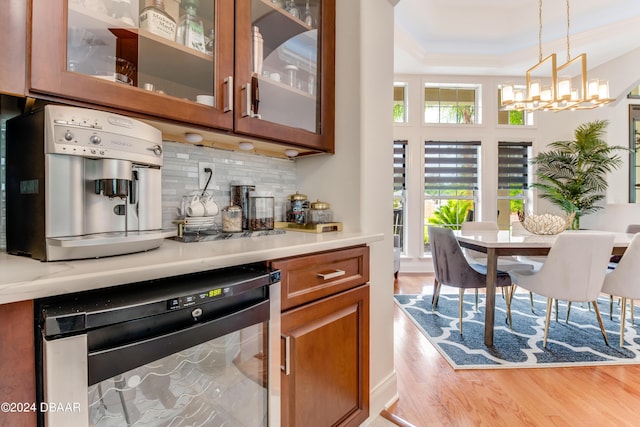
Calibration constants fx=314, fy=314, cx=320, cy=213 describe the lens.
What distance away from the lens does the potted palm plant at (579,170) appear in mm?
4402

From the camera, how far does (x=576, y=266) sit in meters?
2.20

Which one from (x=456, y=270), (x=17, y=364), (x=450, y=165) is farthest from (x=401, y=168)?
(x=17, y=364)

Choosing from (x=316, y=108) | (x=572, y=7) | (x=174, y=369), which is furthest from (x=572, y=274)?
(x=572, y=7)

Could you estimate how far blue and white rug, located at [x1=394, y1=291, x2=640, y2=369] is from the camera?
213 centimetres

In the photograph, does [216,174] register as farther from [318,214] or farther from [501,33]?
[501,33]

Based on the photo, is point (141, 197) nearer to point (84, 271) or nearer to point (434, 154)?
point (84, 271)

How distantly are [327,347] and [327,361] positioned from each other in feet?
0.17

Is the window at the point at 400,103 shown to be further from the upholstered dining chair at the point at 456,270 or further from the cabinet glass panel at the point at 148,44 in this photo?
the cabinet glass panel at the point at 148,44

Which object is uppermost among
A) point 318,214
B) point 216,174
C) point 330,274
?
point 216,174

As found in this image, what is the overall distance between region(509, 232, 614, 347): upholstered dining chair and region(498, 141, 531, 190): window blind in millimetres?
3091

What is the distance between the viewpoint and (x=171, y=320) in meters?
0.70

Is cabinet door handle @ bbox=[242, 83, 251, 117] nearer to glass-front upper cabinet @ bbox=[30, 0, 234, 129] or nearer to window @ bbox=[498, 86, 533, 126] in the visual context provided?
glass-front upper cabinet @ bbox=[30, 0, 234, 129]

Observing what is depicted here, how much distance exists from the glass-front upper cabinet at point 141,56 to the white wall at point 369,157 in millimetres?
622

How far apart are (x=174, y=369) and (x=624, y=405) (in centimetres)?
226
